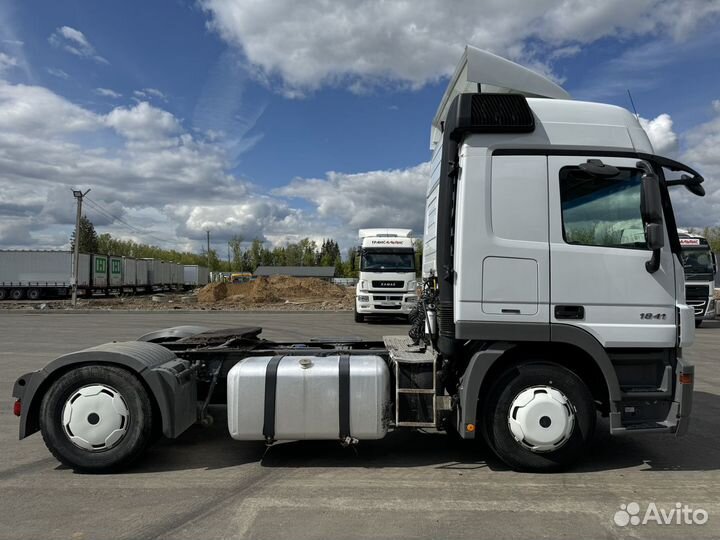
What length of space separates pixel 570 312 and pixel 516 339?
52 centimetres

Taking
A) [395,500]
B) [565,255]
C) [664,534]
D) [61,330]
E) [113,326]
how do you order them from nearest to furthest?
[664,534], [395,500], [565,255], [61,330], [113,326]

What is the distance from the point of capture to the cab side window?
15.1 feet

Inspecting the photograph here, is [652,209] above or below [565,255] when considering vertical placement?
above

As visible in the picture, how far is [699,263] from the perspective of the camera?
1955cm

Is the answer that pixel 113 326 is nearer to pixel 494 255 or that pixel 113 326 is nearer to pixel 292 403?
pixel 292 403

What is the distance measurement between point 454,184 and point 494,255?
757 millimetres

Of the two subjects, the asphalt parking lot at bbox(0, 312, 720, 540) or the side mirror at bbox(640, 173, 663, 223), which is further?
the side mirror at bbox(640, 173, 663, 223)

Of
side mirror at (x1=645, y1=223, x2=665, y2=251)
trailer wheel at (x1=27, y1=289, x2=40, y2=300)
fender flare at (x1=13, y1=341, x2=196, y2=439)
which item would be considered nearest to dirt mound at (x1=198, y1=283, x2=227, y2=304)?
trailer wheel at (x1=27, y1=289, x2=40, y2=300)

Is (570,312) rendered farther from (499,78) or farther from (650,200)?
(499,78)

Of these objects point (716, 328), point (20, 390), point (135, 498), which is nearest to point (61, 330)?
point (20, 390)

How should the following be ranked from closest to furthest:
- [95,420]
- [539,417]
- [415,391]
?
[539,417], [95,420], [415,391]

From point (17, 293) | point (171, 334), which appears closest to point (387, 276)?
point (171, 334)

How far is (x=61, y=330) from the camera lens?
56.3ft

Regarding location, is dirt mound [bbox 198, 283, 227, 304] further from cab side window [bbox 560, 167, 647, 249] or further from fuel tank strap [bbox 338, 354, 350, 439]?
cab side window [bbox 560, 167, 647, 249]
